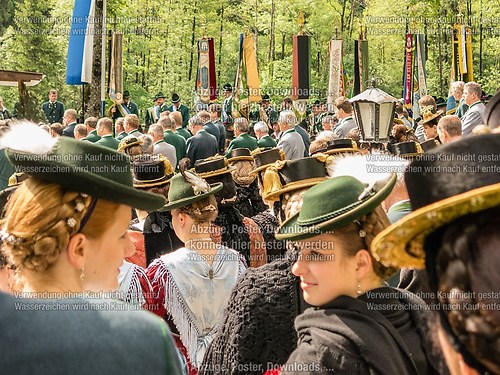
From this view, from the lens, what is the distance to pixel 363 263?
9.79 ft

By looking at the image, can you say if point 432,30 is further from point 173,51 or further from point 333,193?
point 333,193

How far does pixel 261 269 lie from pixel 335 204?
0.75m

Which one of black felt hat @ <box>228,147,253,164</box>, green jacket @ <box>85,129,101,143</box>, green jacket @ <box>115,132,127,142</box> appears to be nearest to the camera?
black felt hat @ <box>228,147,253,164</box>

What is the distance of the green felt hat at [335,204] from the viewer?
9.70 ft

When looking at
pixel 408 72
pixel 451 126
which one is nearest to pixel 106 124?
pixel 451 126

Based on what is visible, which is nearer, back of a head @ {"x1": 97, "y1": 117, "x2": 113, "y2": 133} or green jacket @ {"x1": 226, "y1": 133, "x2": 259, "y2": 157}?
back of a head @ {"x1": 97, "y1": 117, "x2": 113, "y2": 133}

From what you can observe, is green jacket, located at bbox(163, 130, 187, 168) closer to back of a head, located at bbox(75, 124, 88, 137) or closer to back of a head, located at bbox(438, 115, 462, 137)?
back of a head, located at bbox(75, 124, 88, 137)

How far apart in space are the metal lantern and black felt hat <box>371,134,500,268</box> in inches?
206

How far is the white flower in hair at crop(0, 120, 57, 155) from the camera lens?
2464mm

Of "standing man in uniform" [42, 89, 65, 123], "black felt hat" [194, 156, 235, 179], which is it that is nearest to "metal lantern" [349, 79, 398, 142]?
"black felt hat" [194, 156, 235, 179]

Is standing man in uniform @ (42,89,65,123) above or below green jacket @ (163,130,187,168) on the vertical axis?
above

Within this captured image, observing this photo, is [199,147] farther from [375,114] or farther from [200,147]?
[375,114]

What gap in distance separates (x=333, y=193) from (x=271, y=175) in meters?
1.90

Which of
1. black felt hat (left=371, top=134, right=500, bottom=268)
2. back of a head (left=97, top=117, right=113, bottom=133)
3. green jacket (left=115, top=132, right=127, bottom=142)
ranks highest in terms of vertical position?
back of a head (left=97, top=117, right=113, bottom=133)
